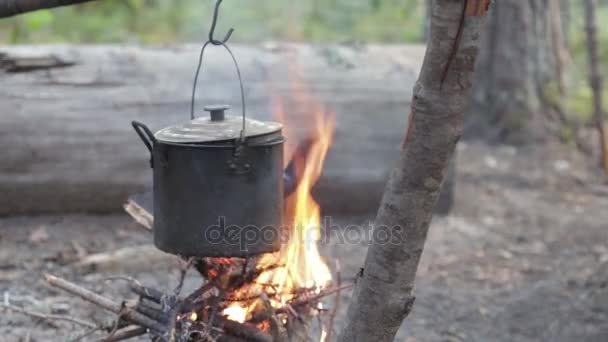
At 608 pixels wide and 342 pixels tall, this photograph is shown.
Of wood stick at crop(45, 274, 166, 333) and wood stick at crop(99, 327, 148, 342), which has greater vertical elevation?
wood stick at crop(45, 274, 166, 333)

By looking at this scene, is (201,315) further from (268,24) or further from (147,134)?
(268,24)

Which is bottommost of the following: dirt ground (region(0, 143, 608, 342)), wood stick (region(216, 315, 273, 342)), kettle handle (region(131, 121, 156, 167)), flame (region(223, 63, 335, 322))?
dirt ground (region(0, 143, 608, 342))

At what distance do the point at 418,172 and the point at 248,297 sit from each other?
108cm

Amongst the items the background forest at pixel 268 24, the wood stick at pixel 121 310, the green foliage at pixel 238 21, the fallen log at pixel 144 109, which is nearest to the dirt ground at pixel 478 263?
the fallen log at pixel 144 109

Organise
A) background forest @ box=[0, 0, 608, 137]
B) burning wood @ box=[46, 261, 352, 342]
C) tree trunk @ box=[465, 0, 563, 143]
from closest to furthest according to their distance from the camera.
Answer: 1. burning wood @ box=[46, 261, 352, 342]
2. tree trunk @ box=[465, 0, 563, 143]
3. background forest @ box=[0, 0, 608, 137]

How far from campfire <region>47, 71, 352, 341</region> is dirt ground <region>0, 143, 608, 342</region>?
631 mm

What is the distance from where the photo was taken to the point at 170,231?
2838 mm

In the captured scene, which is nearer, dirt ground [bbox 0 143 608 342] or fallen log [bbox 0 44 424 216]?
dirt ground [bbox 0 143 608 342]

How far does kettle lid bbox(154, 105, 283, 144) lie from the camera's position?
2770 millimetres

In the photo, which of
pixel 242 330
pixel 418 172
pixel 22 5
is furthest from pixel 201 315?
pixel 22 5

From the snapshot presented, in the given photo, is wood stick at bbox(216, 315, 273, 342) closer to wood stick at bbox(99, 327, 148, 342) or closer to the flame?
the flame

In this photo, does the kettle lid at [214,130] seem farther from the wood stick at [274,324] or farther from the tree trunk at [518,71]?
the tree trunk at [518,71]

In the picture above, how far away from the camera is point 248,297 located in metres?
3.21

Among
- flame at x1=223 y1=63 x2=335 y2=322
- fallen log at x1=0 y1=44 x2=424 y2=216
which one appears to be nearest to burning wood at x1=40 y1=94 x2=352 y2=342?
flame at x1=223 y1=63 x2=335 y2=322
